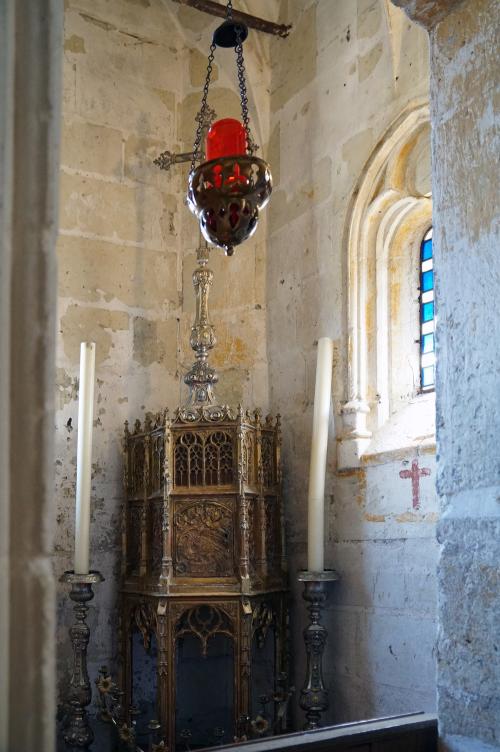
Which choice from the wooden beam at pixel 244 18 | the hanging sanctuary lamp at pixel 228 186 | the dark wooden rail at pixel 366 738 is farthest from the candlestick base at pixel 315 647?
the wooden beam at pixel 244 18

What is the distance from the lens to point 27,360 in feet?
3.56

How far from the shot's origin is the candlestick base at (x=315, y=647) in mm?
3641

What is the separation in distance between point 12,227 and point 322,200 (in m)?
3.46

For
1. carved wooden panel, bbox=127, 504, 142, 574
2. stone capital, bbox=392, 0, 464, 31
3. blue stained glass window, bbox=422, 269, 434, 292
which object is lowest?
carved wooden panel, bbox=127, 504, 142, 574

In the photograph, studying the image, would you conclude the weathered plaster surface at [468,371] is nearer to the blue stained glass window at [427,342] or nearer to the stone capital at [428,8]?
the stone capital at [428,8]

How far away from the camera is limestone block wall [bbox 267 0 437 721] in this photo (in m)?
3.63

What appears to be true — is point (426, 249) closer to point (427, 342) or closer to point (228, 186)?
point (427, 342)

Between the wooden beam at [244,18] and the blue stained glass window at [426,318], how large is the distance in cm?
153

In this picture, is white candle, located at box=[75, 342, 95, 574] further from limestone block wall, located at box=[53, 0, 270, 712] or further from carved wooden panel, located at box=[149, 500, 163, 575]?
limestone block wall, located at box=[53, 0, 270, 712]

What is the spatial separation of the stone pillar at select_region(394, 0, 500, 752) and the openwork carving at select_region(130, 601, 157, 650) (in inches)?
89.5

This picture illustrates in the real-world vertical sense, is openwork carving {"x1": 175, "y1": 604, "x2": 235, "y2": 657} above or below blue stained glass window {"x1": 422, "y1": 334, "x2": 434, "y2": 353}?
below

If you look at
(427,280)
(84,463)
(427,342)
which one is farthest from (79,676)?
(427,280)

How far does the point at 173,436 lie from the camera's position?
402 cm

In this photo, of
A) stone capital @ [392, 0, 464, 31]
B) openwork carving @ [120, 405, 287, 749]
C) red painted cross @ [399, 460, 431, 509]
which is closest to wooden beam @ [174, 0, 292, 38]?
openwork carving @ [120, 405, 287, 749]
